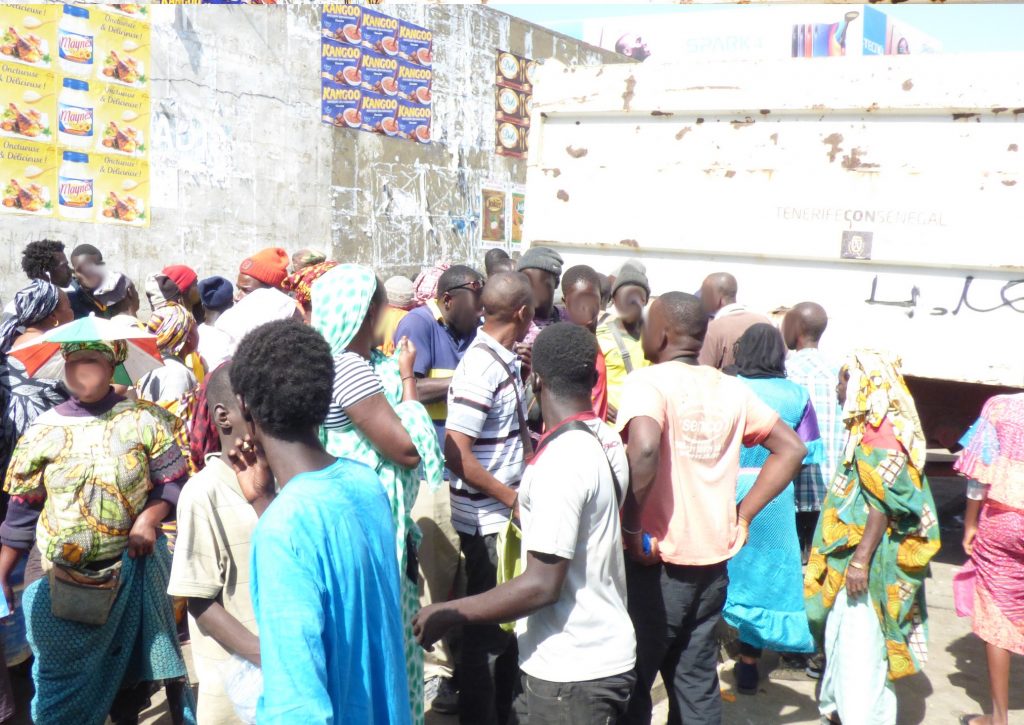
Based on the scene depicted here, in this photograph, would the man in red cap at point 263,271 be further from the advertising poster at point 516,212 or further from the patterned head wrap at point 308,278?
the advertising poster at point 516,212

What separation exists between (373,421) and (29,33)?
256 inches

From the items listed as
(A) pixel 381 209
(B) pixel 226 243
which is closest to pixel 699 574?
(B) pixel 226 243

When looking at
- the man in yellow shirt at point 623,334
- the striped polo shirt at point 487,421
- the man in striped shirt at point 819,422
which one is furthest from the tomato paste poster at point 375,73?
the striped polo shirt at point 487,421

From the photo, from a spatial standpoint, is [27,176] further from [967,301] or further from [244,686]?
[967,301]

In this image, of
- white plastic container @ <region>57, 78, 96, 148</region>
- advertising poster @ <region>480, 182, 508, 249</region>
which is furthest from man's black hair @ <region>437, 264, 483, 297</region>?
advertising poster @ <region>480, 182, 508, 249</region>

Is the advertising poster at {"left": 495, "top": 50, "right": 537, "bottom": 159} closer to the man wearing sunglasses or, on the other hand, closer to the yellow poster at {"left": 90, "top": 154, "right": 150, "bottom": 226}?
the yellow poster at {"left": 90, "top": 154, "right": 150, "bottom": 226}

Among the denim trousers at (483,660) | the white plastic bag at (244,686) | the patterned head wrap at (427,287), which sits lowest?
the denim trousers at (483,660)

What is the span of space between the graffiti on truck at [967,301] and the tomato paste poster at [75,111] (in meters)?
6.26

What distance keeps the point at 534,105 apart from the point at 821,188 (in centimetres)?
213

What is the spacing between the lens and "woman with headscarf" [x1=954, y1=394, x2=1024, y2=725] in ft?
13.0

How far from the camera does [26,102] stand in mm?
7496

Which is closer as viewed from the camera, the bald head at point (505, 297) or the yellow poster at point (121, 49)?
the bald head at point (505, 297)

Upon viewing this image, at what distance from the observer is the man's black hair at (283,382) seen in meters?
1.90

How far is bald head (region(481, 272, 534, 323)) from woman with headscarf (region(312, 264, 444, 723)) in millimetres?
702
